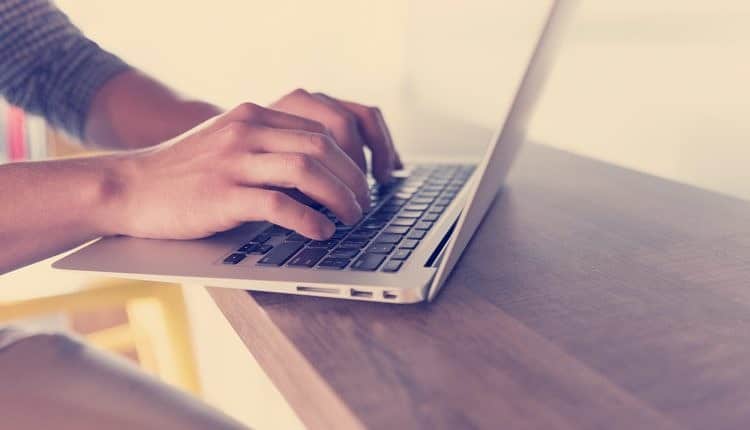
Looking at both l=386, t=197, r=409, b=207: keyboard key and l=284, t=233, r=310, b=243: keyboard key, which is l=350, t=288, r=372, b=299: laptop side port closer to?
l=284, t=233, r=310, b=243: keyboard key

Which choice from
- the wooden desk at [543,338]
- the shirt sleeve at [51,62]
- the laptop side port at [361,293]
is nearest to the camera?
the wooden desk at [543,338]

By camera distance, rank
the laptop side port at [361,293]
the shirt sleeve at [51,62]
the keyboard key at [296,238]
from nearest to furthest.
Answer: the laptop side port at [361,293]
the keyboard key at [296,238]
the shirt sleeve at [51,62]

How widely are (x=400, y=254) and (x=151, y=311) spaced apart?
64 centimetres

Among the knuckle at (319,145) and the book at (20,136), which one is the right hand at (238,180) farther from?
the book at (20,136)

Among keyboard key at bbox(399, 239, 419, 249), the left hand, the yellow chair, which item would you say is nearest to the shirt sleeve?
the yellow chair

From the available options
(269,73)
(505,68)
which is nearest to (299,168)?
(505,68)

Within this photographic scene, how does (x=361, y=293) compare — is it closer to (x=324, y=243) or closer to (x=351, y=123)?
(x=324, y=243)

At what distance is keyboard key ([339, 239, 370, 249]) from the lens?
18.0 inches

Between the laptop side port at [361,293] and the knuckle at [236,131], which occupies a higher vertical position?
the knuckle at [236,131]

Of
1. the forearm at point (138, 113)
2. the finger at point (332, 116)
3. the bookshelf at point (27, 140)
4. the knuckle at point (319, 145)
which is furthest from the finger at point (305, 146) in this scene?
the bookshelf at point (27, 140)

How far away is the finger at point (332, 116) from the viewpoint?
60 cm

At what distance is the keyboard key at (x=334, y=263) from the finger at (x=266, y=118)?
5.5 inches

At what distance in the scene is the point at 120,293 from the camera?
0.89m

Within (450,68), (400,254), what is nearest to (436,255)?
(400,254)
